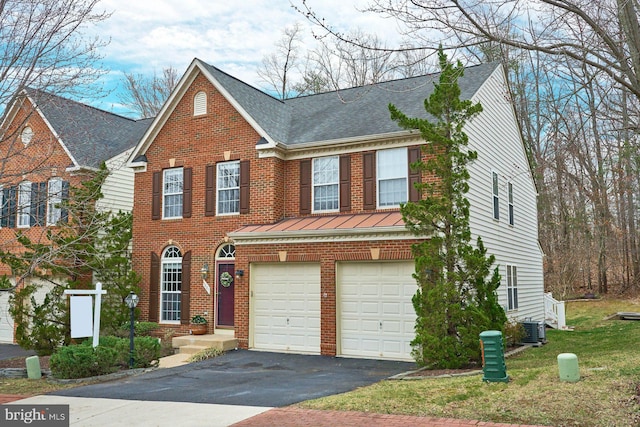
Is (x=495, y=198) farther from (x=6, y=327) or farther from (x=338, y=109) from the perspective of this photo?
(x=6, y=327)

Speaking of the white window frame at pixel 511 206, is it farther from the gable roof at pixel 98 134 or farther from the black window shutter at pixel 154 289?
the gable roof at pixel 98 134

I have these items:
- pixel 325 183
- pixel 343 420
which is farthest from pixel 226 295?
pixel 343 420

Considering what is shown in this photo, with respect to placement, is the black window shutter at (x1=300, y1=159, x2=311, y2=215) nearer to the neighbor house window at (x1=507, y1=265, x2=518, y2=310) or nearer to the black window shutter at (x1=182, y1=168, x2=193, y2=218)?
the black window shutter at (x1=182, y1=168, x2=193, y2=218)

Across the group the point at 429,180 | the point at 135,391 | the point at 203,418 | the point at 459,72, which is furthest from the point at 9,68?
the point at 429,180

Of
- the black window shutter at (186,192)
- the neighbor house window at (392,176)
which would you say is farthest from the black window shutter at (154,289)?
the neighbor house window at (392,176)

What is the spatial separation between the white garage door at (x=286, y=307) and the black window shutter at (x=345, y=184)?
7.14 feet

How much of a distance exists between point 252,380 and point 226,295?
6.35 meters

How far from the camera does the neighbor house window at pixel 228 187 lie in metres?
Answer: 18.4

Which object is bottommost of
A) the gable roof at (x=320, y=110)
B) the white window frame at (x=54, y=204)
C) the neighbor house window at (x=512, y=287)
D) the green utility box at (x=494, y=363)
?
the green utility box at (x=494, y=363)

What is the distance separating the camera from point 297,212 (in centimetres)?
1784

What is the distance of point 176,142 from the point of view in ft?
64.2

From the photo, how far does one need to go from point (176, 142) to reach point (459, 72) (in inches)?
440

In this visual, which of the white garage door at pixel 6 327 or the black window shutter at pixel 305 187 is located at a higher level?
the black window shutter at pixel 305 187

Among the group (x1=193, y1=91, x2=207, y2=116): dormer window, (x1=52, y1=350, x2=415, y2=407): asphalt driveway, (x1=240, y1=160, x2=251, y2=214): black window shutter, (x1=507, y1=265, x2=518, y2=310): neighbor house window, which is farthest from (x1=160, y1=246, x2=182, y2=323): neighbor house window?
(x1=507, y1=265, x2=518, y2=310): neighbor house window
